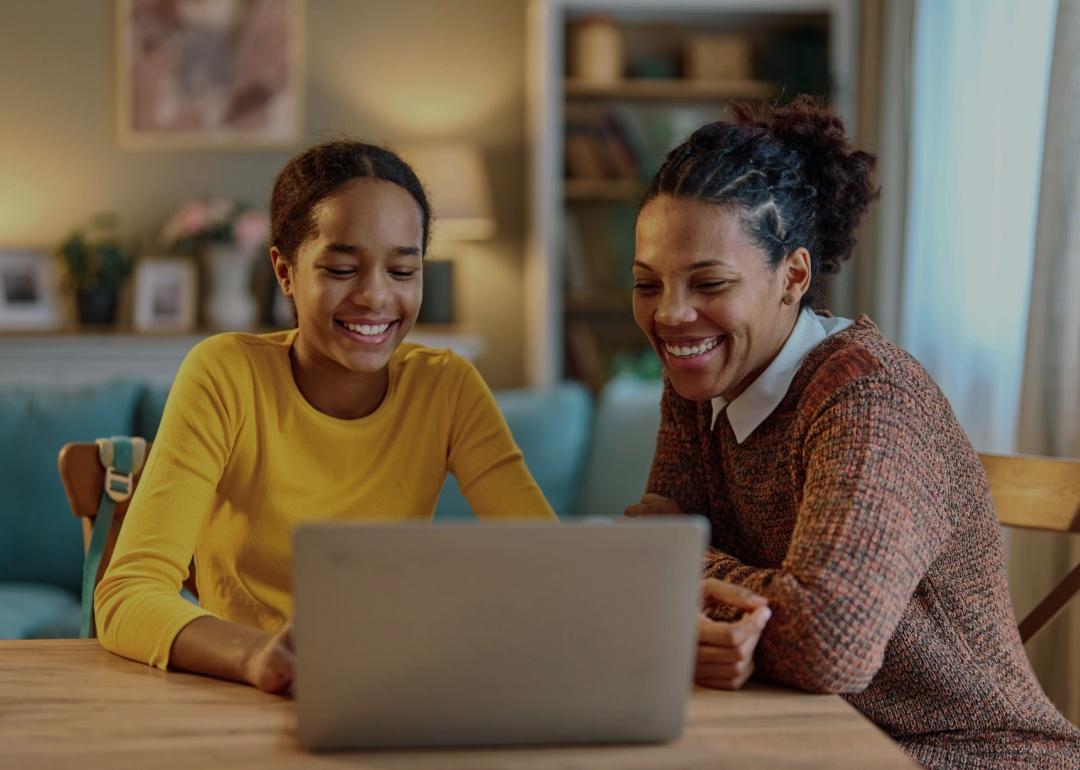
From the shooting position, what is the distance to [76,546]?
2826mm

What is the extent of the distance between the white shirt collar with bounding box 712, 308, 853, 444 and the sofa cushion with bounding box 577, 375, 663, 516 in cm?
162

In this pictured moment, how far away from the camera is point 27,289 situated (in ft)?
15.2

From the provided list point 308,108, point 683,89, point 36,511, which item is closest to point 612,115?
point 683,89

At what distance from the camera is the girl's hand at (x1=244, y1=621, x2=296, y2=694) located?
3.56 ft

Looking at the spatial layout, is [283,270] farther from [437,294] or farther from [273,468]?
[437,294]

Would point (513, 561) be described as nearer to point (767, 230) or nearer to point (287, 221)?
point (767, 230)

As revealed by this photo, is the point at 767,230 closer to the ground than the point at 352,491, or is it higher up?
higher up

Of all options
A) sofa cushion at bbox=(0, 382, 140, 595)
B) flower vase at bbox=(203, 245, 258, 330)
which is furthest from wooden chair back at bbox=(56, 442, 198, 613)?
flower vase at bbox=(203, 245, 258, 330)

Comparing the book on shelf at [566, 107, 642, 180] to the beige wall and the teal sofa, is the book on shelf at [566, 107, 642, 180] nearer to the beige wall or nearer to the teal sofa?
the beige wall

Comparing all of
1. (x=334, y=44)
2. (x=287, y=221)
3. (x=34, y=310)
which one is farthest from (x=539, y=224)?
(x=287, y=221)

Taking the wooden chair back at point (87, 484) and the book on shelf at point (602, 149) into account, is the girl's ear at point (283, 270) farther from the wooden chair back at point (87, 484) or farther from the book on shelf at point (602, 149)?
the book on shelf at point (602, 149)

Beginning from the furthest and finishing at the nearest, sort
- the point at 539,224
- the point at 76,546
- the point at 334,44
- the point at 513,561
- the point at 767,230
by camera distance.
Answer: the point at 334,44 → the point at 539,224 → the point at 76,546 → the point at 767,230 → the point at 513,561

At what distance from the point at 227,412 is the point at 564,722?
2.14 ft

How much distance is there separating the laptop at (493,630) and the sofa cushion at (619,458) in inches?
82.6
